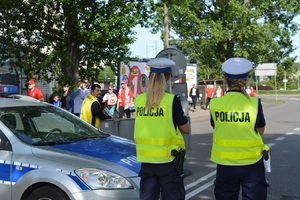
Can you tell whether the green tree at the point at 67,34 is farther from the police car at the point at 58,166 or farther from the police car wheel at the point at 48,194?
the police car wheel at the point at 48,194

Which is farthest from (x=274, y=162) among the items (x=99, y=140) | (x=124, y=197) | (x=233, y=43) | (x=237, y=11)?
(x=233, y=43)

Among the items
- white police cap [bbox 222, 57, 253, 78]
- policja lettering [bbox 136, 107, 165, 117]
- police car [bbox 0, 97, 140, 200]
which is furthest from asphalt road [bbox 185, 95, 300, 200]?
white police cap [bbox 222, 57, 253, 78]

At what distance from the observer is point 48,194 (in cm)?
457

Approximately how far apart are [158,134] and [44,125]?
6.91 ft

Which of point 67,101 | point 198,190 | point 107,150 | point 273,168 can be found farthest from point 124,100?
point 107,150

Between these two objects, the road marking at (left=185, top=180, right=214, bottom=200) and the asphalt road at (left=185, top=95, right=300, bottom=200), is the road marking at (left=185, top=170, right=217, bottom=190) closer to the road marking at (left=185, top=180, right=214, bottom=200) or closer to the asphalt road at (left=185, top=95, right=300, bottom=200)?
the asphalt road at (left=185, top=95, right=300, bottom=200)

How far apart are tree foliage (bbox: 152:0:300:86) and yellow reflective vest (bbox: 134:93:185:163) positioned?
3375 cm

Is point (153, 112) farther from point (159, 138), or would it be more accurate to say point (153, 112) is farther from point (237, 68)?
point (237, 68)

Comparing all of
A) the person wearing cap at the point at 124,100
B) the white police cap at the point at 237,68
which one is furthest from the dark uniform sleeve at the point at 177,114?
the person wearing cap at the point at 124,100

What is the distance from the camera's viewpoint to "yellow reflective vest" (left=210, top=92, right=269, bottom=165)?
3686 millimetres

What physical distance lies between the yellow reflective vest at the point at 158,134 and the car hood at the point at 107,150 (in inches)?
33.4

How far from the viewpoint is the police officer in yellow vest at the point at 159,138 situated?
392 centimetres

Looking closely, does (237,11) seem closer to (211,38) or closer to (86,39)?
(211,38)

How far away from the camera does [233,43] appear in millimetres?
40531
